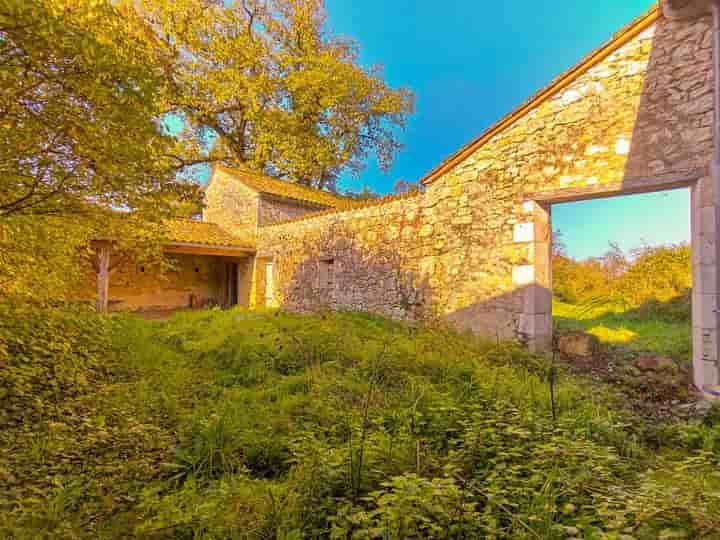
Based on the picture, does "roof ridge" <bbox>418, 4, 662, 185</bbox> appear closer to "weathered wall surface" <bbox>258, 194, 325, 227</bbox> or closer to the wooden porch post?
"weathered wall surface" <bbox>258, 194, 325, 227</bbox>

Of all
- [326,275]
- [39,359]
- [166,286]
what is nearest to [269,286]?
[326,275]

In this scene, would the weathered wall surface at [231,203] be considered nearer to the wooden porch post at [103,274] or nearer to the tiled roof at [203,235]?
the tiled roof at [203,235]

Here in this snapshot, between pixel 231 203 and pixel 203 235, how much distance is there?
7.02 ft

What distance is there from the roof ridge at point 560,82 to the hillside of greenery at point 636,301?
355 cm

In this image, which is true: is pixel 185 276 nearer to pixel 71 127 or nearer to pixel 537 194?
pixel 71 127

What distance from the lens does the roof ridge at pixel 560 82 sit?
4.65 meters

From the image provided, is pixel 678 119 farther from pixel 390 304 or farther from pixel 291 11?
pixel 291 11

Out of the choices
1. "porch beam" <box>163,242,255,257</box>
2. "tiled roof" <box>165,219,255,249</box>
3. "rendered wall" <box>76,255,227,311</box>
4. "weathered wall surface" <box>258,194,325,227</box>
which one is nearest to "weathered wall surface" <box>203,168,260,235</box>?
"weathered wall surface" <box>258,194,325,227</box>

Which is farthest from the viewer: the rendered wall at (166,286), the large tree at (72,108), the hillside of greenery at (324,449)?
the rendered wall at (166,286)

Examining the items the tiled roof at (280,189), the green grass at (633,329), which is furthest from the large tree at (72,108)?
the tiled roof at (280,189)

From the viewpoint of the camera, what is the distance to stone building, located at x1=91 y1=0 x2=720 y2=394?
425 cm

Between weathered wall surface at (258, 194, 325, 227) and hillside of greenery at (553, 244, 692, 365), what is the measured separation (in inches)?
361

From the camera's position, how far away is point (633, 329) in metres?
7.87

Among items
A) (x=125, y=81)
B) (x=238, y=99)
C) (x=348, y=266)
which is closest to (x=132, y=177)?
(x=125, y=81)
